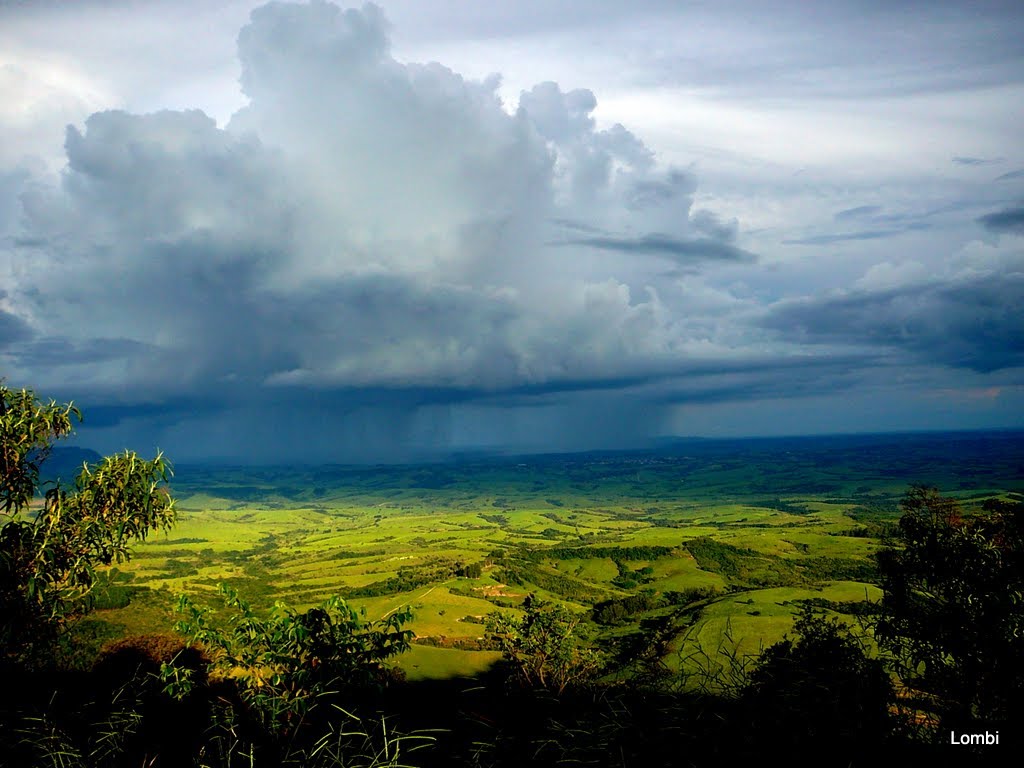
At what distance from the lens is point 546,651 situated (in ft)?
201

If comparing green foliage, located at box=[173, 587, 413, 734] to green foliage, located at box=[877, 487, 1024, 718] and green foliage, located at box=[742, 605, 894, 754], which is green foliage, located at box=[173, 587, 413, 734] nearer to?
green foliage, located at box=[742, 605, 894, 754]

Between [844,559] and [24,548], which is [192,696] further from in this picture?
[844,559]

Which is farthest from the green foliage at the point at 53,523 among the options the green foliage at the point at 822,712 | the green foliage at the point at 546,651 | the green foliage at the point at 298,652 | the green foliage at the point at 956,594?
the green foliage at the point at 546,651

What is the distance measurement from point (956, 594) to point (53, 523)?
98.2 feet

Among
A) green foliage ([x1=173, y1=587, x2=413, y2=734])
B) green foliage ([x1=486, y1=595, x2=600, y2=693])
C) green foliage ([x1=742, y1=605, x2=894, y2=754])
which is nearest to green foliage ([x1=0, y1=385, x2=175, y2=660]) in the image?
green foliage ([x1=173, y1=587, x2=413, y2=734])

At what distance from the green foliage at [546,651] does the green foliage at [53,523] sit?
Result: 5146 cm

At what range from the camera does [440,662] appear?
263 ft

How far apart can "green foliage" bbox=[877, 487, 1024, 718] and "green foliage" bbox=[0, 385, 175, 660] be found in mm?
22139

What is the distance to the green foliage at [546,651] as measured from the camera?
58.5 m


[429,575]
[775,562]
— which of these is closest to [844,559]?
[775,562]

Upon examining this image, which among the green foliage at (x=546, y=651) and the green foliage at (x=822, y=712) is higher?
the green foliage at (x=822, y=712)

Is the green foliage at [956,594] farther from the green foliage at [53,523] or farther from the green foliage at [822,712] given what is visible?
the green foliage at [53,523]

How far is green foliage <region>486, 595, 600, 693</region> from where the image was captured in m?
58.5

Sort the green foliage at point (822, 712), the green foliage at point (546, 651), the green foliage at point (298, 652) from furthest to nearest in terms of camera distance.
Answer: the green foliage at point (546, 651) → the green foliage at point (298, 652) → the green foliage at point (822, 712)
